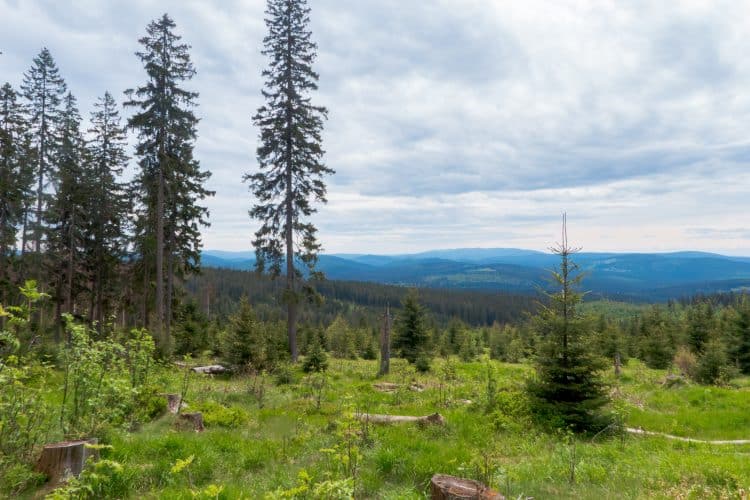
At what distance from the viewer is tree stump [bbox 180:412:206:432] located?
8070mm

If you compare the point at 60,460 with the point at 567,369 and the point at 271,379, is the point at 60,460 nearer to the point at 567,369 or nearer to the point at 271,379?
the point at 567,369

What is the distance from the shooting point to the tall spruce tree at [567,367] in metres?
8.88

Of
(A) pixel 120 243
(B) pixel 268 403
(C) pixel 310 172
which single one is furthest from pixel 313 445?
(A) pixel 120 243

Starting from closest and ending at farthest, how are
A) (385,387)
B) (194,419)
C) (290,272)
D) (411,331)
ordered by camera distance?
(194,419), (385,387), (290,272), (411,331)

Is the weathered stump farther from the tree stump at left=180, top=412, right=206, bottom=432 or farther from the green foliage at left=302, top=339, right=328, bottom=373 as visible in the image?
the green foliage at left=302, top=339, right=328, bottom=373

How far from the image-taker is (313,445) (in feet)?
24.1

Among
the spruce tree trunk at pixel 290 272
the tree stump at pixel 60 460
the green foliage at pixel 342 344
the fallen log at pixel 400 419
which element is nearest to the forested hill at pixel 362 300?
the green foliage at pixel 342 344

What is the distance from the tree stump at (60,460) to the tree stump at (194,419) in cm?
314

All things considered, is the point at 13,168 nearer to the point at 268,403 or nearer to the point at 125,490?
the point at 268,403

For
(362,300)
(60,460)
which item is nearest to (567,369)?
(60,460)

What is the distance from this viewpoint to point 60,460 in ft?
16.2

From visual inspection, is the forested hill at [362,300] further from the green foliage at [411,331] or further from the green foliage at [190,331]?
the green foliage at [411,331]

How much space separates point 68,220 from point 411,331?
24.0 metres

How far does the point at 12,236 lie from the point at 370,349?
2538cm
